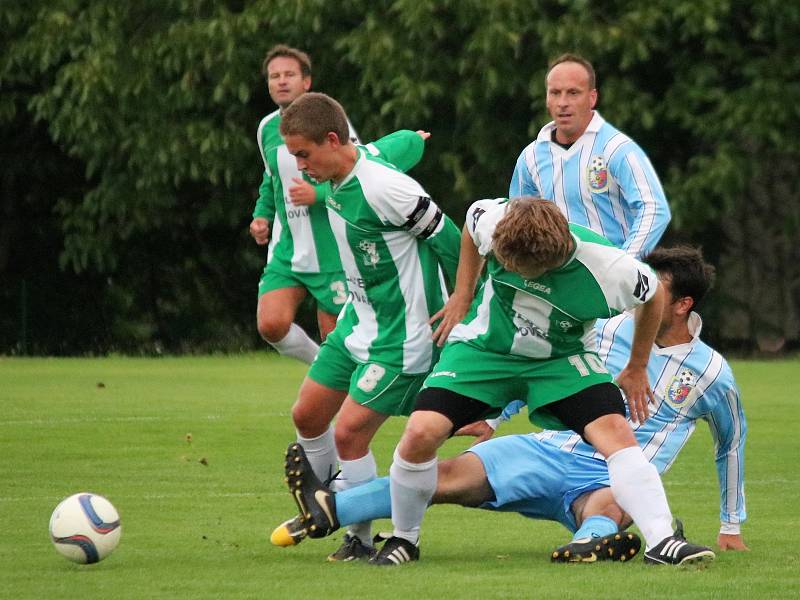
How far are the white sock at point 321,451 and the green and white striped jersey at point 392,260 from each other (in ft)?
Answer: 1.90

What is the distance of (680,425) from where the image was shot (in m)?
6.81

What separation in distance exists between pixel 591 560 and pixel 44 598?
200cm

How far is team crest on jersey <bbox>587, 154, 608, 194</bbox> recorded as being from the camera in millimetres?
7844

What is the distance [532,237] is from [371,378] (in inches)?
43.6

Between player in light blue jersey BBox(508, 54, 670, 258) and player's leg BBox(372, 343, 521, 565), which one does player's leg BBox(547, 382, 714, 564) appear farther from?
player in light blue jersey BBox(508, 54, 670, 258)

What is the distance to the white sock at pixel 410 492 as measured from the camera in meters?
6.14

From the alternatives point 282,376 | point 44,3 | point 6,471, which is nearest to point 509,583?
point 6,471

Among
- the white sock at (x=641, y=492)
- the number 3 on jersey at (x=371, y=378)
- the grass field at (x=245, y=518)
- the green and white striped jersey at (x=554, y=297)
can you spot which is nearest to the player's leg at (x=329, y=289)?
the grass field at (x=245, y=518)

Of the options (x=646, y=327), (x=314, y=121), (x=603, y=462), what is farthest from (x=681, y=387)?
(x=314, y=121)

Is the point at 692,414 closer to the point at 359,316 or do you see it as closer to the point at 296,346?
the point at 359,316

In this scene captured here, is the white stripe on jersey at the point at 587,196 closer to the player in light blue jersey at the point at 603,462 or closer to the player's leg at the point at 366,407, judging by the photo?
the player in light blue jersey at the point at 603,462

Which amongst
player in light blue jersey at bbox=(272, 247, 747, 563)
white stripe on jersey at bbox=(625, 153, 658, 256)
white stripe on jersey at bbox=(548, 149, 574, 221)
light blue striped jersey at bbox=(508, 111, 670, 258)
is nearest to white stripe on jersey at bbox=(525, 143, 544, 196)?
light blue striped jersey at bbox=(508, 111, 670, 258)

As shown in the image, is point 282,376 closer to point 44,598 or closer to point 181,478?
point 181,478

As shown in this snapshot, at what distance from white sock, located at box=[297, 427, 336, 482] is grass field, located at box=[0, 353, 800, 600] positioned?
317 mm
